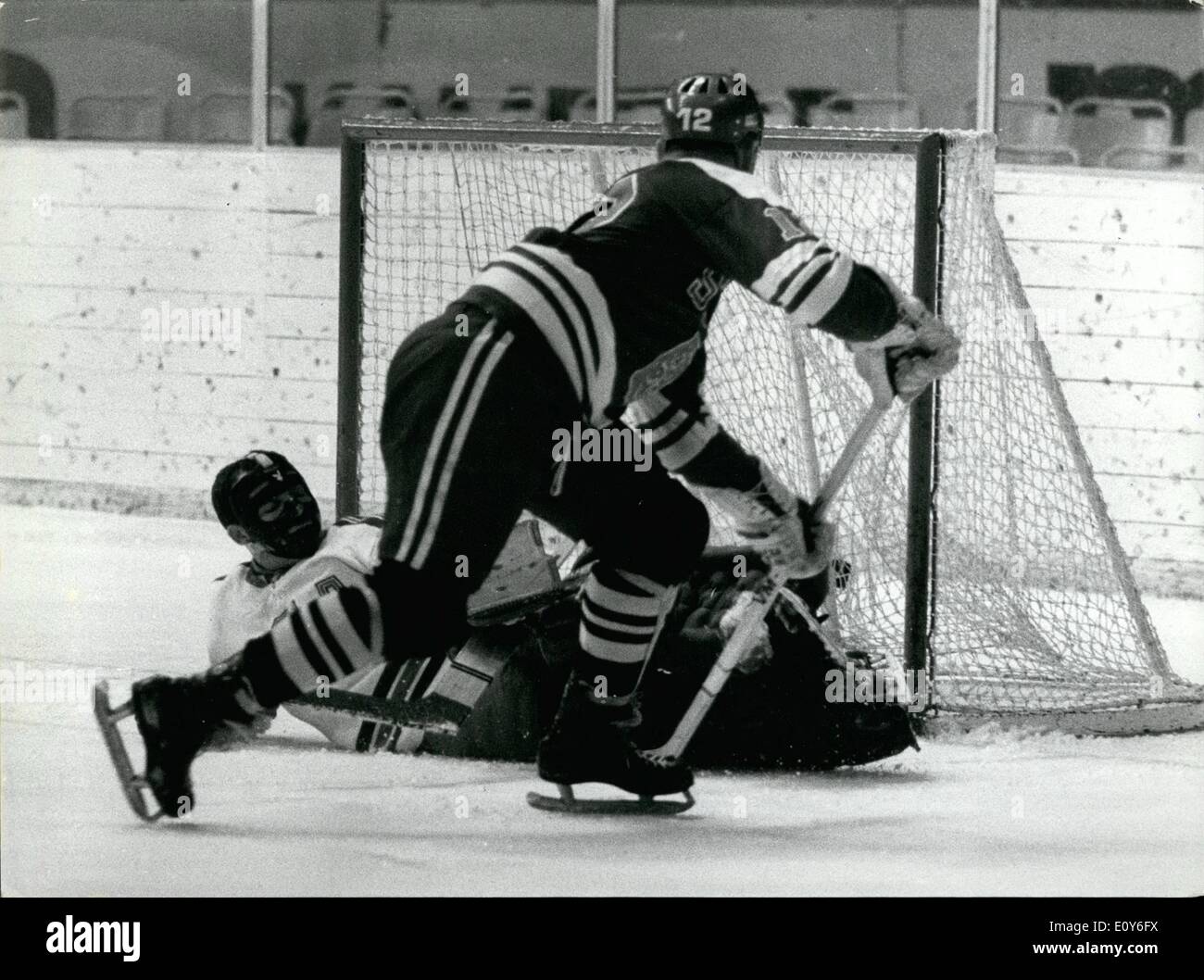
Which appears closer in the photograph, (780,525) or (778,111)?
(780,525)

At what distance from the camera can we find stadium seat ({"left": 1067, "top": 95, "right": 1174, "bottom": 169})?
4.93m

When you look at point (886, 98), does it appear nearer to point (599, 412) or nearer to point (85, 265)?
point (85, 265)

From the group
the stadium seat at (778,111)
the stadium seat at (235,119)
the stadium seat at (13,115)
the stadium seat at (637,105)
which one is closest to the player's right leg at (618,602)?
the stadium seat at (637,105)

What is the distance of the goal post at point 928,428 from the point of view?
11.0 ft

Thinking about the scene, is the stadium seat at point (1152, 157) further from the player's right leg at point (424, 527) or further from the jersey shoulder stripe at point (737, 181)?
the player's right leg at point (424, 527)

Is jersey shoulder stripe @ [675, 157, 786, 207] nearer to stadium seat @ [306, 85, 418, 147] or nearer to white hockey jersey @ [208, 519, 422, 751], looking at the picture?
white hockey jersey @ [208, 519, 422, 751]

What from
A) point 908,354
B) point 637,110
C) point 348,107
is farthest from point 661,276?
point 348,107

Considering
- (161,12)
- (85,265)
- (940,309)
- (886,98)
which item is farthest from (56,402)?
(940,309)

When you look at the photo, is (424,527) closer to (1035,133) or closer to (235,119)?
(1035,133)

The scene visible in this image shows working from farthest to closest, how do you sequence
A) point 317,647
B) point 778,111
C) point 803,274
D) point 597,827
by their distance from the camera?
1. point 778,111
2. point 597,827
3. point 803,274
4. point 317,647

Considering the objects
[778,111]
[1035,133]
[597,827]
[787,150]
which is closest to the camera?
[597,827]

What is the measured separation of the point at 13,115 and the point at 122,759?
3059 mm

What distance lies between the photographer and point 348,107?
17.5ft

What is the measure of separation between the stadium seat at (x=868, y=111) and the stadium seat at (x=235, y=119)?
144cm
